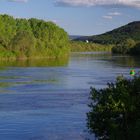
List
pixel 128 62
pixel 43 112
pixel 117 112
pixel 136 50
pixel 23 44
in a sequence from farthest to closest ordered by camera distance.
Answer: pixel 136 50 < pixel 23 44 < pixel 128 62 < pixel 43 112 < pixel 117 112

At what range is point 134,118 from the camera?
15.3 m

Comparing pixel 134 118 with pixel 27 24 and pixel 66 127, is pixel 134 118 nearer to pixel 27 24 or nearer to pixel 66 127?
pixel 66 127

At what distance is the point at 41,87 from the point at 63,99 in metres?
10.1

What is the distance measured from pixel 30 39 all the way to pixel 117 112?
97910 mm

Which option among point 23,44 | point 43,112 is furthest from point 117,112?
point 23,44

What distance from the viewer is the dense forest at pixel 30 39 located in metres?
110

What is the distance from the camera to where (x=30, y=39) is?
112 metres

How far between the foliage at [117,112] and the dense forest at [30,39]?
92.8 m

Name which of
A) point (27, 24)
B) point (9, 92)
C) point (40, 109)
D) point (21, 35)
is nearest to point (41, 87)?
point (9, 92)

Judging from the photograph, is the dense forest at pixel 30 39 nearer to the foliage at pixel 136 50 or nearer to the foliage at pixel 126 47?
the foliage at pixel 136 50

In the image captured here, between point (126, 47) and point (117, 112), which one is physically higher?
point (126, 47)

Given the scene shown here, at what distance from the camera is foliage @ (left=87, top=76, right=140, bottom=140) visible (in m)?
14.7

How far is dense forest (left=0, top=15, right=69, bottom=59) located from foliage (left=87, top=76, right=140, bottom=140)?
304 ft

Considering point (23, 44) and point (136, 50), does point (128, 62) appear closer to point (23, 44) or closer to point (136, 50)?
point (23, 44)
